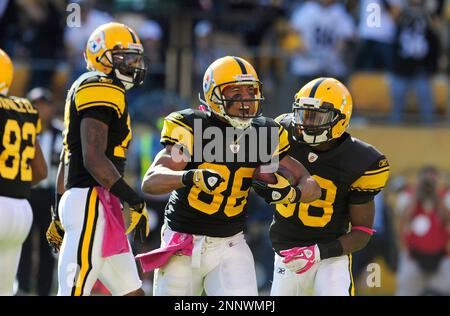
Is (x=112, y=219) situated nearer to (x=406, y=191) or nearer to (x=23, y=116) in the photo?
(x=23, y=116)

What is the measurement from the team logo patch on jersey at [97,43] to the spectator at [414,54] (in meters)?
6.36

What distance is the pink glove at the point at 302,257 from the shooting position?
6.73 metres

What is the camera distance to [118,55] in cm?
712

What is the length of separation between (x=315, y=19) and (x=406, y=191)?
2391mm

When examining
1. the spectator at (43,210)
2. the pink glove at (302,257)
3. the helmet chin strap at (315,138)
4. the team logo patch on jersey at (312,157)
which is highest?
the helmet chin strap at (315,138)

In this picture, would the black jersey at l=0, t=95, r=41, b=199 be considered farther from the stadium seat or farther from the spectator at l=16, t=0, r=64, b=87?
the stadium seat

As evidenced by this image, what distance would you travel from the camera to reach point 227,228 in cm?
650

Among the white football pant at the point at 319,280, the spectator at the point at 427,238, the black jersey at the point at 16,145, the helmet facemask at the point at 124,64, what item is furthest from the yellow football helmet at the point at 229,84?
the spectator at the point at 427,238

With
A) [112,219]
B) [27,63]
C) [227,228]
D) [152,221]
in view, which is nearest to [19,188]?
[112,219]

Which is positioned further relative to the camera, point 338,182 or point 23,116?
point 23,116

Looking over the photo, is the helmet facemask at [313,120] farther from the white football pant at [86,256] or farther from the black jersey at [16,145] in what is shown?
the black jersey at [16,145]

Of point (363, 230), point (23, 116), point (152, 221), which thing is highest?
point (23, 116)
